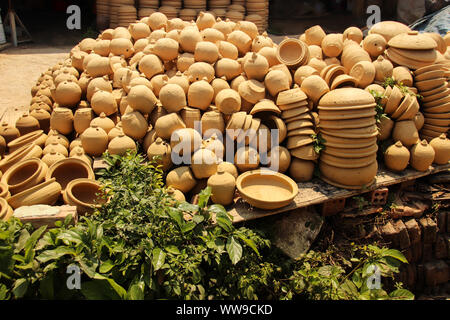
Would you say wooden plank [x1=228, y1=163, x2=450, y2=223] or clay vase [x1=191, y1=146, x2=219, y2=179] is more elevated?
clay vase [x1=191, y1=146, x2=219, y2=179]

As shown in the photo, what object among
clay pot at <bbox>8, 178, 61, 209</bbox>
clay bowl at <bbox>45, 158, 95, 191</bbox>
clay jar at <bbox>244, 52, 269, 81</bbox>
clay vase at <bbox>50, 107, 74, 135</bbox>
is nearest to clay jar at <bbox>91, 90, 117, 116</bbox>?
clay vase at <bbox>50, 107, 74, 135</bbox>

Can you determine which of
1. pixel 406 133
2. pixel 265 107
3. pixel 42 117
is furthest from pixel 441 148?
pixel 42 117

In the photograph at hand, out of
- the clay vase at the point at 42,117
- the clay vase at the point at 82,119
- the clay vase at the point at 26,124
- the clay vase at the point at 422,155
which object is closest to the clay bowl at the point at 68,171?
the clay vase at the point at 82,119

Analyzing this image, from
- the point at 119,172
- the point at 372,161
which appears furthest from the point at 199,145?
the point at 372,161

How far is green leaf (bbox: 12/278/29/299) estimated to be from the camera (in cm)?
237

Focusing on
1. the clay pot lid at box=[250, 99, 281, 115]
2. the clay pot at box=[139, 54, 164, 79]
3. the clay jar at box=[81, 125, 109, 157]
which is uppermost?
the clay pot at box=[139, 54, 164, 79]

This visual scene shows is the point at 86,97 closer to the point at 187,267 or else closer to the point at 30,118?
the point at 30,118

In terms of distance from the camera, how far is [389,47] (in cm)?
471

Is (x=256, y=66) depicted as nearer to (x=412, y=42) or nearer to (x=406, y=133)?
(x=406, y=133)

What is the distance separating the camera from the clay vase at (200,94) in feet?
13.0

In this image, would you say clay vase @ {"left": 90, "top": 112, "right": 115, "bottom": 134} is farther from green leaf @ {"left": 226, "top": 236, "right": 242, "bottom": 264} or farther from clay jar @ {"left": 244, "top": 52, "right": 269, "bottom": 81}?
green leaf @ {"left": 226, "top": 236, "right": 242, "bottom": 264}

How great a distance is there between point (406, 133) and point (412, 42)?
1184 millimetres

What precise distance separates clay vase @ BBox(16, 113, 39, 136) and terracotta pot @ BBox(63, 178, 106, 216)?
1672 millimetres

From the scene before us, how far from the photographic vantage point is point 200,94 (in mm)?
3963
